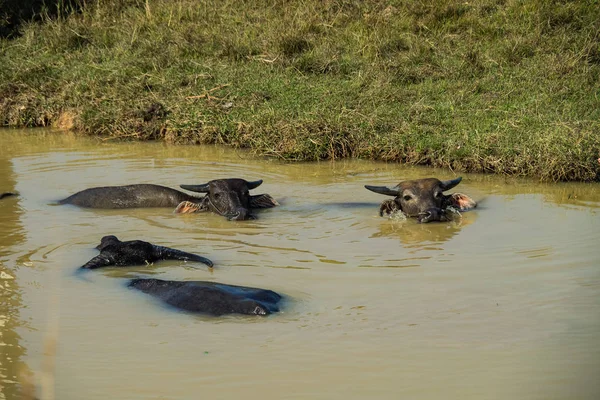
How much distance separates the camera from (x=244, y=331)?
5516mm

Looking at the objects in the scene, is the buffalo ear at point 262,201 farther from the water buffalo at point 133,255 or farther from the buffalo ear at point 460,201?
the water buffalo at point 133,255

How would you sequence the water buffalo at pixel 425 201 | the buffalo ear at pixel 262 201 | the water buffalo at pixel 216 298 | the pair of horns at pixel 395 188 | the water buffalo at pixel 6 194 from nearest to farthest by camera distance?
the water buffalo at pixel 216 298 → the water buffalo at pixel 425 201 → the pair of horns at pixel 395 188 → the buffalo ear at pixel 262 201 → the water buffalo at pixel 6 194

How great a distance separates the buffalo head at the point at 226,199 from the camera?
870 centimetres

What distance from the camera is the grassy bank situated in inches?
405

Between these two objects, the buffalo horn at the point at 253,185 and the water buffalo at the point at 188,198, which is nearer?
the water buffalo at the point at 188,198

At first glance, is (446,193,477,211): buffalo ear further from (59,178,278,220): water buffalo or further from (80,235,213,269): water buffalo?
(80,235,213,269): water buffalo

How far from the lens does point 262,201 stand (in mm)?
8844

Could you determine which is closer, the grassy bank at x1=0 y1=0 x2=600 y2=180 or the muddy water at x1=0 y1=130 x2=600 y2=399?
the muddy water at x1=0 y1=130 x2=600 y2=399

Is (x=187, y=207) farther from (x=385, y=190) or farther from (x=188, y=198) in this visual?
(x=385, y=190)

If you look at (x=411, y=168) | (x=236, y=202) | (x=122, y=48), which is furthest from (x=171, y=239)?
(x=122, y=48)

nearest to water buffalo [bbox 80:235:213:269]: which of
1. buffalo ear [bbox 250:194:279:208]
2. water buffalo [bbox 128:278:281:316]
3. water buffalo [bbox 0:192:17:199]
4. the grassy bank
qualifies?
water buffalo [bbox 128:278:281:316]

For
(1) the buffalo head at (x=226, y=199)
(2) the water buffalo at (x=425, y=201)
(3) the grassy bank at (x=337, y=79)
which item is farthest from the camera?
(3) the grassy bank at (x=337, y=79)

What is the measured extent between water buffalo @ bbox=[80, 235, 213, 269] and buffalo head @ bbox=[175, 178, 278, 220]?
1579 millimetres

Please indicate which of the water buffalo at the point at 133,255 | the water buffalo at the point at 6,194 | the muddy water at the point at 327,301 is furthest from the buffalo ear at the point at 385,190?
the water buffalo at the point at 6,194
